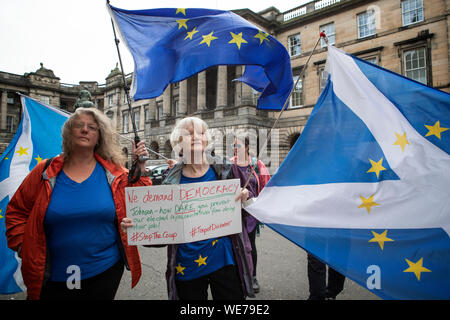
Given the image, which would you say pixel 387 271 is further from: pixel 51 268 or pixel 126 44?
pixel 126 44

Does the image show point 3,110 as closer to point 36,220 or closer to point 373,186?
point 36,220

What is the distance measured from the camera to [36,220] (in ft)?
5.29

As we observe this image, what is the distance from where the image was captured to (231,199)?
1.89 m

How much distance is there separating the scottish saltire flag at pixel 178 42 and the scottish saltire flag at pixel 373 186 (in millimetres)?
1031

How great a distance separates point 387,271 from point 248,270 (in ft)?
3.36

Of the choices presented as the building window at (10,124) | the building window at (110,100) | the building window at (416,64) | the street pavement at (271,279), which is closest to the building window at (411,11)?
the building window at (416,64)

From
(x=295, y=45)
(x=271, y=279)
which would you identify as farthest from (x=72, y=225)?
(x=295, y=45)

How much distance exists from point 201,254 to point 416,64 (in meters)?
19.9

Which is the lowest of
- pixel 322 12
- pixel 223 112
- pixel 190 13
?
pixel 190 13

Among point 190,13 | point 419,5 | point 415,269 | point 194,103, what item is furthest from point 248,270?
point 194,103

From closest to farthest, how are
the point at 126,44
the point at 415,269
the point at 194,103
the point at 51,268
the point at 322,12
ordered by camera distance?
the point at 51,268, the point at 415,269, the point at 126,44, the point at 322,12, the point at 194,103

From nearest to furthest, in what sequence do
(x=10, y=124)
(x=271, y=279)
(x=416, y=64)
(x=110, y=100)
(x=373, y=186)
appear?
(x=373, y=186), (x=271, y=279), (x=416, y=64), (x=110, y=100), (x=10, y=124)

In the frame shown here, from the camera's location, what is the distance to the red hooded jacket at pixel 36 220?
1604 millimetres
